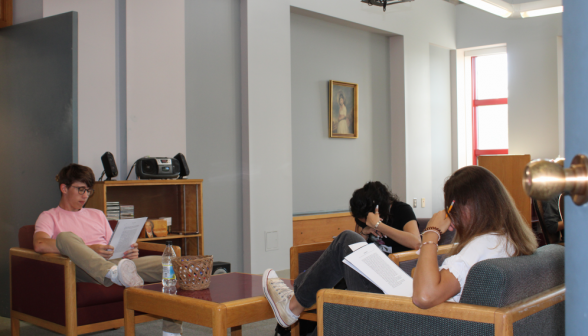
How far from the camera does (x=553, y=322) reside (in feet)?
5.07

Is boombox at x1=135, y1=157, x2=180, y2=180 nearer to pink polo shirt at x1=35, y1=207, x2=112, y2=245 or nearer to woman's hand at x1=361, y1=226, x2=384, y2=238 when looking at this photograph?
pink polo shirt at x1=35, y1=207, x2=112, y2=245

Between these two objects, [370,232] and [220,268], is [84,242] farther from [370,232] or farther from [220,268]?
[370,232]

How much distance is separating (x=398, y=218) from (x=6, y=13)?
11.9ft

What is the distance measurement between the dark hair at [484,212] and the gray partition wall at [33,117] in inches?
118

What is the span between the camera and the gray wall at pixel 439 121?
7816 millimetres

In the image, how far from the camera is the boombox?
4047 millimetres

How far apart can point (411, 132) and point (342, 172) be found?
139 centimetres

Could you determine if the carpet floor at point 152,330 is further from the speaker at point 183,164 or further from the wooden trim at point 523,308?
the wooden trim at point 523,308

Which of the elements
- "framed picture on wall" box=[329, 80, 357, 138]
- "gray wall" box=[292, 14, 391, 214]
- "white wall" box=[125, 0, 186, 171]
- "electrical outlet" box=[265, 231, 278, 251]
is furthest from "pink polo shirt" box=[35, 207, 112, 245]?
"framed picture on wall" box=[329, 80, 357, 138]

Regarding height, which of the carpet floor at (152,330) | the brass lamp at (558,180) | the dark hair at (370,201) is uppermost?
the brass lamp at (558,180)

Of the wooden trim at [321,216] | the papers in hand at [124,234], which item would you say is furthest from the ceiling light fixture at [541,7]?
the papers in hand at [124,234]

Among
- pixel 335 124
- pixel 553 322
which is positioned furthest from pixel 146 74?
pixel 553 322

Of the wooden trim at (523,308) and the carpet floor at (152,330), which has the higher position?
the wooden trim at (523,308)

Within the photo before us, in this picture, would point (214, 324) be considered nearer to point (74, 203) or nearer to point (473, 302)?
point (473, 302)
